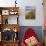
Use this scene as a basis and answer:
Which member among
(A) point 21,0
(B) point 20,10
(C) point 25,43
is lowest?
(C) point 25,43

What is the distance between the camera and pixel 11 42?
5.36 metres

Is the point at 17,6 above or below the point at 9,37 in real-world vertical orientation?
above

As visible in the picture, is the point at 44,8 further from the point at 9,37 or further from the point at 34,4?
the point at 9,37

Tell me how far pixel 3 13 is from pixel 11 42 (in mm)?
1002

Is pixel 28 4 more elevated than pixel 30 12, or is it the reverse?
pixel 28 4

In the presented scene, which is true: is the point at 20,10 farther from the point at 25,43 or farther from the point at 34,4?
the point at 25,43

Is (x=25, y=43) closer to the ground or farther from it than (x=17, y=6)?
closer to the ground

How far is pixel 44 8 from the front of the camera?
5.48 m

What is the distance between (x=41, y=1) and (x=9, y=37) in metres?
1.63

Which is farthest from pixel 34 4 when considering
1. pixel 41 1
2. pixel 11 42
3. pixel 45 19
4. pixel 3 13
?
pixel 11 42

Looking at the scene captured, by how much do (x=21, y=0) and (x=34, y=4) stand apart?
47cm

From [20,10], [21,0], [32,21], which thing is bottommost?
[32,21]

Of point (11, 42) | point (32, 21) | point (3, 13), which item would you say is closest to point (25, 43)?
point (11, 42)

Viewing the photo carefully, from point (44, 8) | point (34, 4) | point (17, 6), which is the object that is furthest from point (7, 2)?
point (44, 8)
